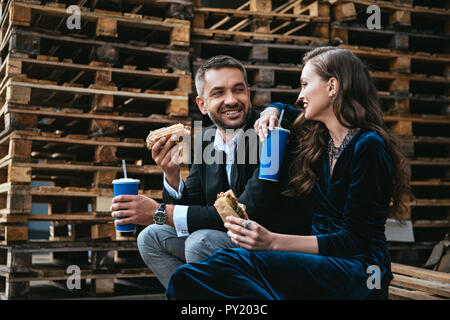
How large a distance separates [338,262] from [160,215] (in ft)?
3.39

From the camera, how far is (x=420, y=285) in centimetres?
414

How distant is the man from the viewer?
2598mm

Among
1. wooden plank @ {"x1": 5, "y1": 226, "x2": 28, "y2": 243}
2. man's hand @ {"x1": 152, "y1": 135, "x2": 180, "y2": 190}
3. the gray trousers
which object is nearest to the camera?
man's hand @ {"x1": 152, "y1": 135, "x2": 180, "y2": 190}

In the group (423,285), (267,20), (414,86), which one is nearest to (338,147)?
(423,285)

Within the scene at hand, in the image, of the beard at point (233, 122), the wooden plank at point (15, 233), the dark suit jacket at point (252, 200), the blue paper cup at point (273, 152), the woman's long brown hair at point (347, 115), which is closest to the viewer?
the woman's long brown hair at point (347, 115)

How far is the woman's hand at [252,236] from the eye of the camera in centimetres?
205

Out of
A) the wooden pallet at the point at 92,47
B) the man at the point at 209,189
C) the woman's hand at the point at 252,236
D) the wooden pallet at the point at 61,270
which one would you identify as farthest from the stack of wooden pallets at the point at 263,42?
the woman's hand at the point at 252,236

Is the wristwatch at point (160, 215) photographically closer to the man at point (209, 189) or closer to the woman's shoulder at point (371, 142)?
the man at point (209, 189)

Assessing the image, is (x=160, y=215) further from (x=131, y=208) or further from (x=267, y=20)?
(x=267, y=20)

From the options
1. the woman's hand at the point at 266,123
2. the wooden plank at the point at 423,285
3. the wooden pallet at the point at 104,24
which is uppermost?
the wooden pallet at the point at 104,24

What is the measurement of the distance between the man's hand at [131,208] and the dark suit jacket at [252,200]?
0.25m

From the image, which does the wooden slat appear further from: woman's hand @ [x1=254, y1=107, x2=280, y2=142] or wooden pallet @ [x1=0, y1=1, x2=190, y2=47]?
wooden pallet @ [x1=0, y1=1, x2=190, y2=47]

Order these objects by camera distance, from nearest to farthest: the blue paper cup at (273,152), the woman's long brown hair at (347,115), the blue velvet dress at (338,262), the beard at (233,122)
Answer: the blue velvet dress at (338,262) < the woman's long brown hair at (347,115) < the blue paper cup at (273,152) < the beard at (233,122)

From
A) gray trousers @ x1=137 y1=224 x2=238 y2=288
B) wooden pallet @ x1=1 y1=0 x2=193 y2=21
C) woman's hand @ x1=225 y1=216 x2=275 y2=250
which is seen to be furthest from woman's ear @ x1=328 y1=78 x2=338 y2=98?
wooden pallet @ x1=1 y1=0 x2=193 y2=21
